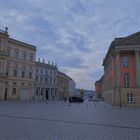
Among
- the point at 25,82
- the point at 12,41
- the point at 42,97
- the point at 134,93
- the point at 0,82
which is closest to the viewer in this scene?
the point at 134,93

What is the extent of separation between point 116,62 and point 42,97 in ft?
147

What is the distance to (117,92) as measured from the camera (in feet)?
144

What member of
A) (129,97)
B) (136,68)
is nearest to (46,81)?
(129,97)

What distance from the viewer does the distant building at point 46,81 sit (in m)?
84.2

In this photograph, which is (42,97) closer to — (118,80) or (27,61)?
(27,61)

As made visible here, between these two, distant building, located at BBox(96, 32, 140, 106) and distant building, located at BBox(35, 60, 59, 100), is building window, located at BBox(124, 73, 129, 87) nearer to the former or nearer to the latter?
distant building, located at BBox(96, 32, 140, 106)

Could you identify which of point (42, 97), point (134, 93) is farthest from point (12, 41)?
point (134, 93)

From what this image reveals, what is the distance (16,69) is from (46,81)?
1103 inches

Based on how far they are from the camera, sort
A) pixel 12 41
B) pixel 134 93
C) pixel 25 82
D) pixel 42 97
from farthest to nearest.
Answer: pixel 42 97 → pixel 25 82 → pixel 12 41 → pixel 134 93

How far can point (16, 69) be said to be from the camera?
62719mm

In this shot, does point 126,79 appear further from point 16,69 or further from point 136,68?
point 16,69

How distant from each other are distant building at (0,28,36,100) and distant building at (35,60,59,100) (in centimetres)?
1585

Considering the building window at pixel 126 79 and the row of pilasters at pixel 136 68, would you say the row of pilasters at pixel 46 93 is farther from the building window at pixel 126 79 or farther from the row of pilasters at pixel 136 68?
the building window at pixel 126 79

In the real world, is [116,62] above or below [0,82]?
above
